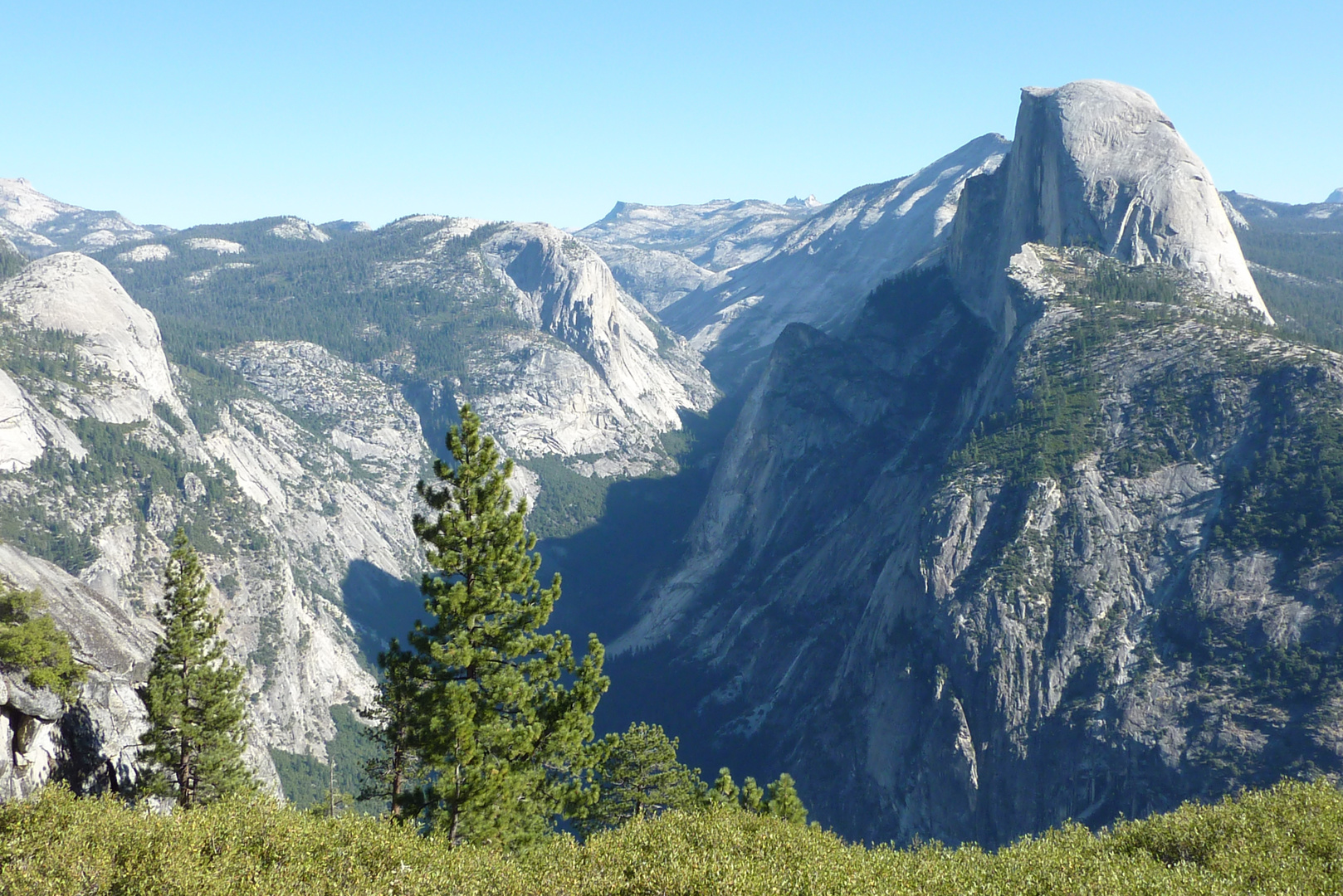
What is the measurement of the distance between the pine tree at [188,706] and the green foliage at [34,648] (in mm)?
3465

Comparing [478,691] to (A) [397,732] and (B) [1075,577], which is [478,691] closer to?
(A) [397,732]

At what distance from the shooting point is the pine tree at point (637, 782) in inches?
2186

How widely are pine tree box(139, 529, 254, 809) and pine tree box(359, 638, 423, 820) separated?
30.4 feet

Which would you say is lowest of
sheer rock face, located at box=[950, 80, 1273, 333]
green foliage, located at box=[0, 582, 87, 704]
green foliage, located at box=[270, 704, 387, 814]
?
green foliage, located at box=[270, 704, 387, 814]

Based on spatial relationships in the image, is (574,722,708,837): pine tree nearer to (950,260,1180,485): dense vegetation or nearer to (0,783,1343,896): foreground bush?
(0,783,1343,896): foreground bush

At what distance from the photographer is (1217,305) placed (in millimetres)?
145250

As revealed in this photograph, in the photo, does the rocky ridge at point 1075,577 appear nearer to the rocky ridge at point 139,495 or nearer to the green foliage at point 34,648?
the rocky ridge at point 139,495

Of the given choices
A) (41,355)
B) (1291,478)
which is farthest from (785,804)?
(41,355)

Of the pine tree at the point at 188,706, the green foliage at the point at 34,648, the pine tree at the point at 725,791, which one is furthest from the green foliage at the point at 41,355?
the pine tree at the point at 725,791

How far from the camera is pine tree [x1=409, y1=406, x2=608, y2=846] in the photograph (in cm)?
3644

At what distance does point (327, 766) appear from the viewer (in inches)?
5920

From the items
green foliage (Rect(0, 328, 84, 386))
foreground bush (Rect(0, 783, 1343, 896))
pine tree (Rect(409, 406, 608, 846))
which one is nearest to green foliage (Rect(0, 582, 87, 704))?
foreground bush (Rect(0, 783, 1343, 896))

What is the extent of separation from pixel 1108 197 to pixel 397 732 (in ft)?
538

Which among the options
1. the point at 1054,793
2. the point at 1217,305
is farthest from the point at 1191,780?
the point at 1217,305
